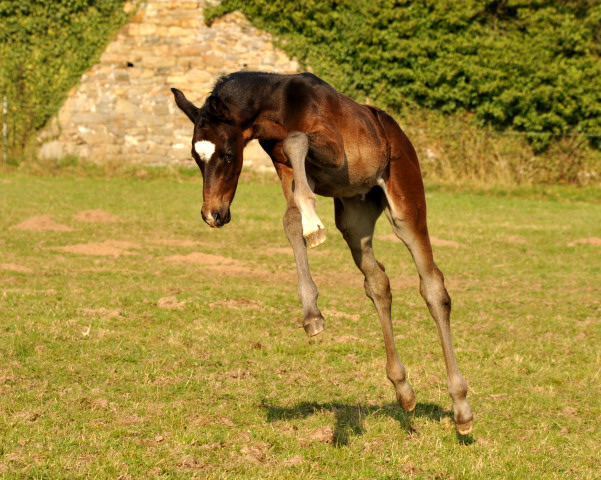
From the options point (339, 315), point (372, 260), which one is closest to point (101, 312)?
point (339, 315)

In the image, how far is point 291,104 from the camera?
4473mm

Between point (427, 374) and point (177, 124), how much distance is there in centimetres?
1760

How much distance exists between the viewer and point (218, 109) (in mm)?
4266

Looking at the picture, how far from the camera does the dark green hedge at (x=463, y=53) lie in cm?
2158

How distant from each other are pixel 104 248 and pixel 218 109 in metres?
9.15

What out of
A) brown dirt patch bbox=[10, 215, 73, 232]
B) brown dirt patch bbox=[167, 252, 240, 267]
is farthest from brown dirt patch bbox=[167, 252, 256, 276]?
brown dirt patch bbox=[10, 215, 73, 232]

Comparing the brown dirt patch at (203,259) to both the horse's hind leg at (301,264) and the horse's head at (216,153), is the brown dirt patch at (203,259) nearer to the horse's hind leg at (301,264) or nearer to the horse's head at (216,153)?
the horse's hind leg at (301,264)

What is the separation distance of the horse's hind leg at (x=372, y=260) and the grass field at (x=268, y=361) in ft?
1.38

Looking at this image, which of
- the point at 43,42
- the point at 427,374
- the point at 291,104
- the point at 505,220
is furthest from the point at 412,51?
the point at 291,104

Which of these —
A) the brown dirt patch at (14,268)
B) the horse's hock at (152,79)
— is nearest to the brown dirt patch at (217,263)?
the brown dirt patch at (14,268)

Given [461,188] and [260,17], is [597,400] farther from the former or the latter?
[260,17]

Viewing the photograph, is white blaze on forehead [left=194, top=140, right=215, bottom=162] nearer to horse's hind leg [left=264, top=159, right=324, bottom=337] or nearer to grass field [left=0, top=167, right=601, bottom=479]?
horse's hind leg [left=264, top=159, right=324, bottom=337]

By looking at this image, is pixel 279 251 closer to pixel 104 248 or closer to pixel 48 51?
pixel 104 248

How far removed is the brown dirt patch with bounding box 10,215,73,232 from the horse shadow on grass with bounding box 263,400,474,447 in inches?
379
